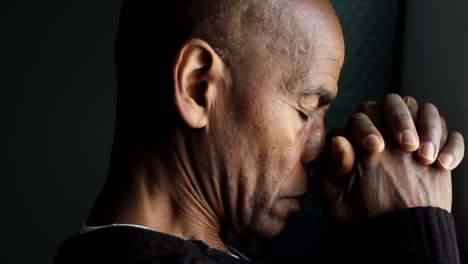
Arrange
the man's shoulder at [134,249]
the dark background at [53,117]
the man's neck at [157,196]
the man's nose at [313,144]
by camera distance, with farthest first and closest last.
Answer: the dark background at [53,117] < the man's nose at [313,144] < the man's neck at [157,196] < the man's shoulder at [134,249]

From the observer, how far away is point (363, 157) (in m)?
1.19

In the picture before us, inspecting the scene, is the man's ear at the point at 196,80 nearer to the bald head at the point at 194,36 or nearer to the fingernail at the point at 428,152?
the bald head at the point at 194,36

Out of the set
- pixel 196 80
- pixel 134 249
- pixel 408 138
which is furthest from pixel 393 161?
pixel 134 249

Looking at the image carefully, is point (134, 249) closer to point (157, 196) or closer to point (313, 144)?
point (157, 196)

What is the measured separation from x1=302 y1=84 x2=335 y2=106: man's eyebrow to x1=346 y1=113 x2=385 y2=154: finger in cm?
9

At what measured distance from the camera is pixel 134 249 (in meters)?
0.96

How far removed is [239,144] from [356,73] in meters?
0.66

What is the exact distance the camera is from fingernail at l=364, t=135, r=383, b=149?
1.14 m

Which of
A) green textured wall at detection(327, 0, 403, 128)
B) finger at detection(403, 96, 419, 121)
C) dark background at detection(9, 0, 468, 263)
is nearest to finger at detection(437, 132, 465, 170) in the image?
finger at detection(403, 96, 419, 121)

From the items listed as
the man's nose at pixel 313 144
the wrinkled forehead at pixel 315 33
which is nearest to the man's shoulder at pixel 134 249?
the man's nose at pixel 313 144

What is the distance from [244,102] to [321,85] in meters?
0.17

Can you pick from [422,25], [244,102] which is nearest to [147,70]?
[244,102]

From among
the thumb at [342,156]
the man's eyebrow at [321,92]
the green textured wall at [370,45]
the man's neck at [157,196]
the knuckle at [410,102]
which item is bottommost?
the man's neck at [157,196]

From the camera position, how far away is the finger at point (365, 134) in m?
1.14
